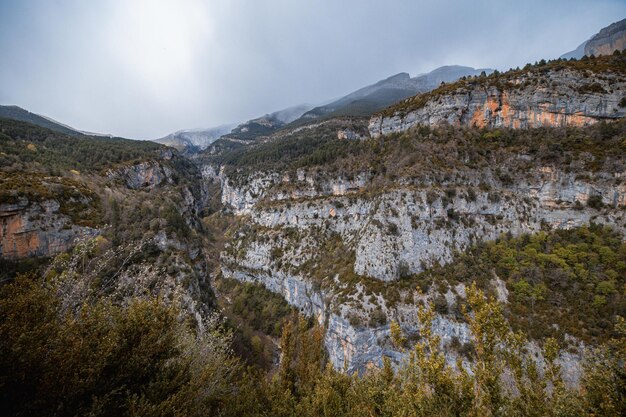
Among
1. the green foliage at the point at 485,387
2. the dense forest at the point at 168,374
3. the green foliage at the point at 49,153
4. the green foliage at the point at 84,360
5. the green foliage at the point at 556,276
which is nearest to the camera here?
the green foliage at the point at 84,360

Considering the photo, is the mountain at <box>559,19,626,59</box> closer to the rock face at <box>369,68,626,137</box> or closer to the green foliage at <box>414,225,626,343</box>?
the rock face at <box>369,68,626,137</box>

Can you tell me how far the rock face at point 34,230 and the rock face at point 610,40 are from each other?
547 feet

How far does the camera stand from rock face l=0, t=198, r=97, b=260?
2845cm

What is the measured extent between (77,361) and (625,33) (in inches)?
6404

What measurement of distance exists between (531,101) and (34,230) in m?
84.8

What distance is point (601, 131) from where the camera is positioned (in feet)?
144

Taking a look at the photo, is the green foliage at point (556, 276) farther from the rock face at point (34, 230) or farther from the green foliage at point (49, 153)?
the green foliage at point (49, 153)

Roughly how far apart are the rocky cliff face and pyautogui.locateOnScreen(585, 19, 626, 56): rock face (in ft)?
240

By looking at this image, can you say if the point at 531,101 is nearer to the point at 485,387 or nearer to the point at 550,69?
the point at 550,69

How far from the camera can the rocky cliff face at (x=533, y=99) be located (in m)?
46.2

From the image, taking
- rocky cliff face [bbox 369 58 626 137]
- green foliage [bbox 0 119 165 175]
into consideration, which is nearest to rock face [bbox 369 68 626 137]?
rocky cliff face [bbox 369 58 626 137]

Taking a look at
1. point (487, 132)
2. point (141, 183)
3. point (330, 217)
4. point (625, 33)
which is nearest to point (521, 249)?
point (487, 132)

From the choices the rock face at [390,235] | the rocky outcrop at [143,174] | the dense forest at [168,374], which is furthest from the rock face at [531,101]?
the rocky outcrop at [143,174]

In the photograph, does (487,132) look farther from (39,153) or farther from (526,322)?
(39,153)
